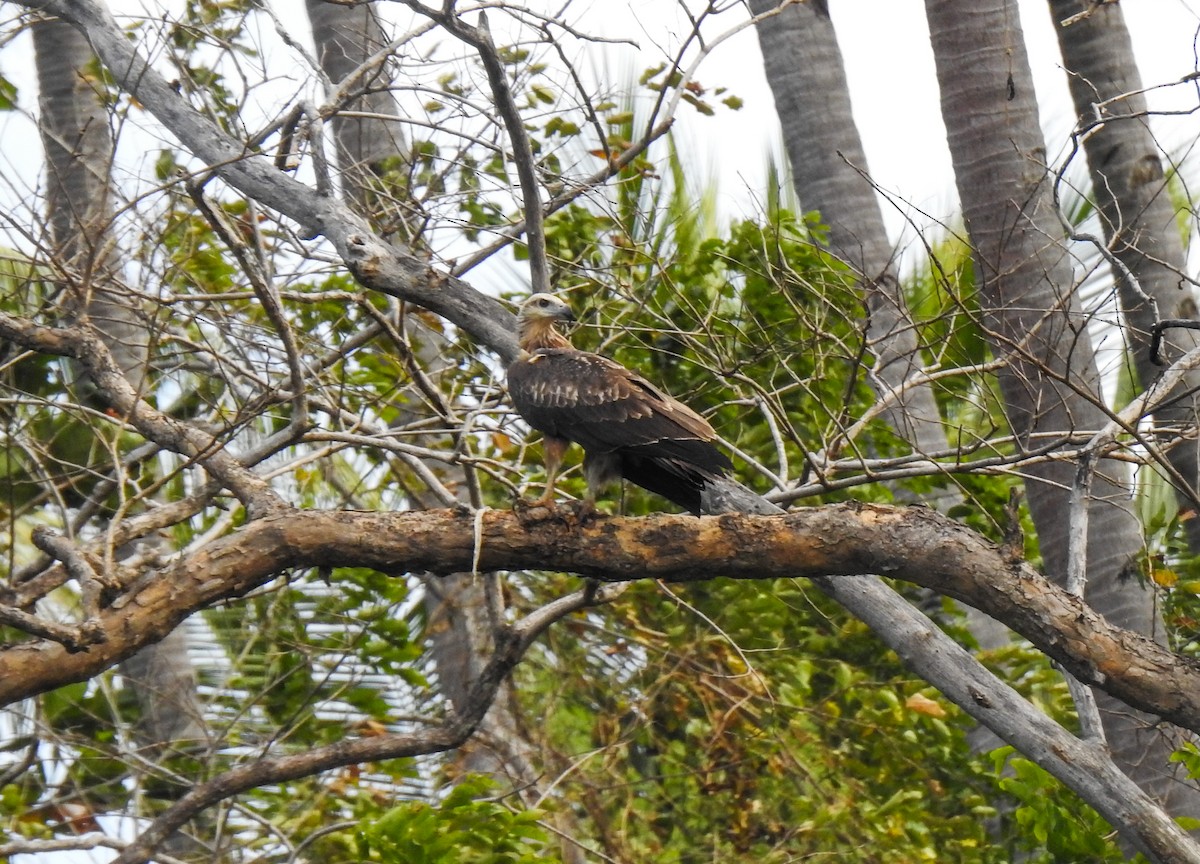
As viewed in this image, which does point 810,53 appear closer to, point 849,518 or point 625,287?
point 625,287

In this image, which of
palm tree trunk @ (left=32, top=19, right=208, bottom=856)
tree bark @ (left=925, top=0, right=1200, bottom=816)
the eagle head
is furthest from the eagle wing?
palm tree trunk @ (left=32, top=19, right=208, bottom=856)

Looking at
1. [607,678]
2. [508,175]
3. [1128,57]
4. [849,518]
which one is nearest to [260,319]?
[508,175]

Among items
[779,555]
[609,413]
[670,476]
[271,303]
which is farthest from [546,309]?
[779,555]

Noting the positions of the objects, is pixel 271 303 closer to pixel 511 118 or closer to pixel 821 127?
pixel 511 118

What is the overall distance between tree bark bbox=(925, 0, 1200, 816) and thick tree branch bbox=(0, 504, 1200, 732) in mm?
2555

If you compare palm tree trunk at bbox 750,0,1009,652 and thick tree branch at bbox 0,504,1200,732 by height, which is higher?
palm tree trunk at bbox 750,0,1009,652

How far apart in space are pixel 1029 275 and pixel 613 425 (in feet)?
10.2

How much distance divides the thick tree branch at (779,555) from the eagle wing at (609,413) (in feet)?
1.85

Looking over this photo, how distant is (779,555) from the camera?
15.3 feet

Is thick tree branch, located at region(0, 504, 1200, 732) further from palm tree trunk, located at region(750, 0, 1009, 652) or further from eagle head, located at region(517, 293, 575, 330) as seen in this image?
palm tree trunk, located at region(750, 0, 1009, 652)

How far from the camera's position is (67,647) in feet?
13.6

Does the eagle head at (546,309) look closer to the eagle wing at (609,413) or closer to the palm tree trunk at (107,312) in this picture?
the eagle wing at (609,413)

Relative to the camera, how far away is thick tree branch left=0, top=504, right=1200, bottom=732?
4551 mm

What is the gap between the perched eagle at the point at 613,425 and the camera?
524 cm
